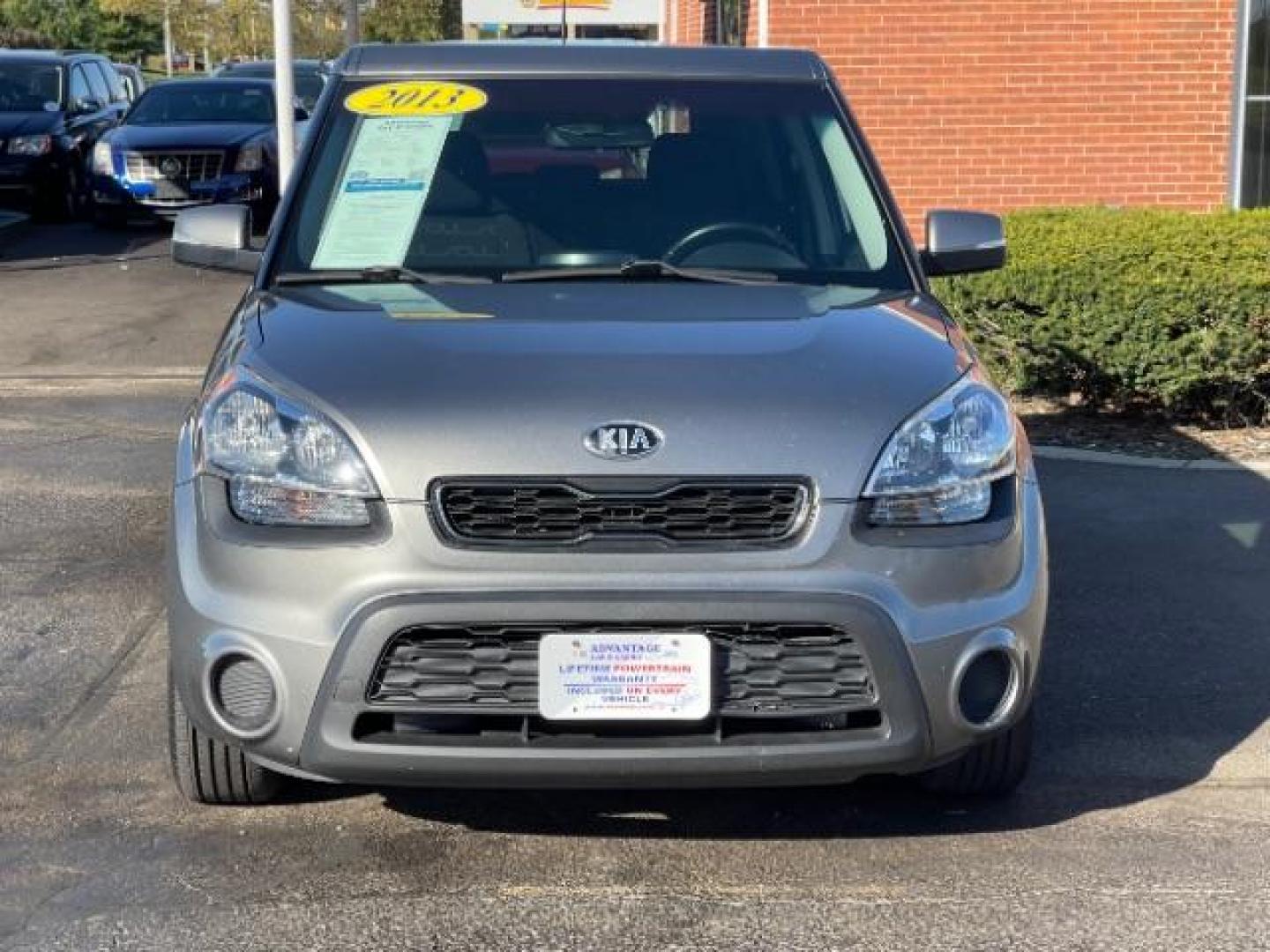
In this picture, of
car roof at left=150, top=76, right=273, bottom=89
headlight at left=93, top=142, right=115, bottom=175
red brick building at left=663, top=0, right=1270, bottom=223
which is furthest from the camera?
car roof at left=150, top=76, right=273, bottom=89

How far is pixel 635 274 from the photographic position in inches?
196

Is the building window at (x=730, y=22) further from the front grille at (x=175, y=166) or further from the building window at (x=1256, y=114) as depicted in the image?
the front grille at (x=175, y=166)

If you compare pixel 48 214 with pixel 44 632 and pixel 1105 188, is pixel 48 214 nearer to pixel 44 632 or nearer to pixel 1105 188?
pixel 1105 188

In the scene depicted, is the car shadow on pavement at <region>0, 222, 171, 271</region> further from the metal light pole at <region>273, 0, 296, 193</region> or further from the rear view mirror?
the rear view mirror

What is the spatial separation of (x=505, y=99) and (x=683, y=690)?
2.17 metres

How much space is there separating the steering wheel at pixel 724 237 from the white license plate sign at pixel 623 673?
5.20 ft

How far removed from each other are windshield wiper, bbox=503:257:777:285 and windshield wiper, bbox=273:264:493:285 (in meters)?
0.12

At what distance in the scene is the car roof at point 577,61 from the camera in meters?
5.46

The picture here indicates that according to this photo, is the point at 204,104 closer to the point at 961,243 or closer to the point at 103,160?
the point at 103,160

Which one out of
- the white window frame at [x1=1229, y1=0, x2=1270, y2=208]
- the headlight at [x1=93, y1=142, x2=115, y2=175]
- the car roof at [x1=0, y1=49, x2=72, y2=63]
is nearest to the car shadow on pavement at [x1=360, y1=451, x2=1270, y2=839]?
the white window frame at [x1=1229, y1=0, x2=1270, y2=208]

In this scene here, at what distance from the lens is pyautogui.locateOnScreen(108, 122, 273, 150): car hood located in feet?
60.1

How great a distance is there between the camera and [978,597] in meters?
4.04

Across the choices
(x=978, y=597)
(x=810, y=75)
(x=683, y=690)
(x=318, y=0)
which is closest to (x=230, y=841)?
(x=683, y=690)

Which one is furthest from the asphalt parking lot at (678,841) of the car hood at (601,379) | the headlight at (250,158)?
the headlight at (250,158)
